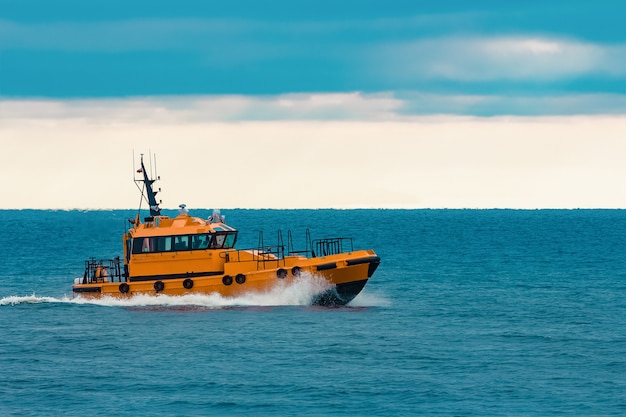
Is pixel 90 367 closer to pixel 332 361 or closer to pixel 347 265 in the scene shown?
pixel 332 361

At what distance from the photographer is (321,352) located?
38.2 metres

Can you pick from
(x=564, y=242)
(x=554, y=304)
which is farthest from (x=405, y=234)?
(x=554, y=304)

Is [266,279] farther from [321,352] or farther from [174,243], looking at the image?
[321,352]

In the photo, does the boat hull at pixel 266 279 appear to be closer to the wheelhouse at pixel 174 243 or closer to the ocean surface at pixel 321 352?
the ocean surface at pixel 321 352

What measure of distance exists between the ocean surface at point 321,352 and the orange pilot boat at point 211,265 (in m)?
0.62

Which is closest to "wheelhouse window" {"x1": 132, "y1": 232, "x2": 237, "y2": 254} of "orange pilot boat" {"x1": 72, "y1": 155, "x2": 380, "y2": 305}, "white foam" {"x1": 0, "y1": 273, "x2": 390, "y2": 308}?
"orange pilot boat" {"x1": 72, "y1": 155, "x2": 380, "y2": 305}

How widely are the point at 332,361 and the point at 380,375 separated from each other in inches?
104

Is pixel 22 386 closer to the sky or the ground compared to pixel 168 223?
closer to the ground

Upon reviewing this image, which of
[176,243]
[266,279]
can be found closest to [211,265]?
[176,243]

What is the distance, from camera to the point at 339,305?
49250 millimetres

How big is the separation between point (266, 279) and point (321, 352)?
1058 cm

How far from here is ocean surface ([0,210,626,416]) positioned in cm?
3109

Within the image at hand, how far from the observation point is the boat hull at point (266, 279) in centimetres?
4781

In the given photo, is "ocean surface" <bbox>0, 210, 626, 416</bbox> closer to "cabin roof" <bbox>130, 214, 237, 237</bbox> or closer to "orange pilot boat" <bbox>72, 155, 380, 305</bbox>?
"orange pilot boat" <bbox>72, 155, 380, 305</bbox>
